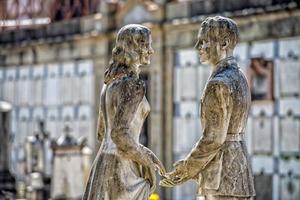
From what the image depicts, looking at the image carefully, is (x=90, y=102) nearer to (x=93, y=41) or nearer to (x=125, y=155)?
(x=93, y=41)

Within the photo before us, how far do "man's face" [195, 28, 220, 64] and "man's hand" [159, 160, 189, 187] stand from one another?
2.84 feet

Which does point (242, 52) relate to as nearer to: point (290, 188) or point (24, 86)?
point (290, 188)

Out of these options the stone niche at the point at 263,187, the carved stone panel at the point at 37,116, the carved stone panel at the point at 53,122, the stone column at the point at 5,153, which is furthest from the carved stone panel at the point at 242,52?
the carved stone panel at the point at 37,116

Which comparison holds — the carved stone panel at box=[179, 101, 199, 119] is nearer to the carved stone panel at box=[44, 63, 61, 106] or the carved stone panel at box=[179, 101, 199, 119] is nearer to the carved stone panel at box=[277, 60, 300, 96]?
the carved stone panel at box=[277, 60, 300, 96]

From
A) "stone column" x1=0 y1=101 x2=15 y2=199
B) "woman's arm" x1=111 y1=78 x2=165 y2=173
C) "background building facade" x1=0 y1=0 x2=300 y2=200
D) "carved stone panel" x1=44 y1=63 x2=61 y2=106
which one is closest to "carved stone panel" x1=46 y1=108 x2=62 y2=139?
"background building facade" x1=0 y1=0 x2=300 y2=200

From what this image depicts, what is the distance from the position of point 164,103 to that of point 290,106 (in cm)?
412

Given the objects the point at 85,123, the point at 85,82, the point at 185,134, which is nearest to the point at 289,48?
the point at 185,134

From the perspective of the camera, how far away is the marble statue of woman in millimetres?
7848

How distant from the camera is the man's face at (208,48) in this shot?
805 cm

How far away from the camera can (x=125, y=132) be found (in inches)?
308

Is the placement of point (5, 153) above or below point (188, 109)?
below

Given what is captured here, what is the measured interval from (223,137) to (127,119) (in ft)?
2.52

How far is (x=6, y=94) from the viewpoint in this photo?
28.2 metres

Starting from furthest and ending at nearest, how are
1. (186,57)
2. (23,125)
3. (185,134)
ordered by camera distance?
(23,125)
(186,57)
(185,134)
